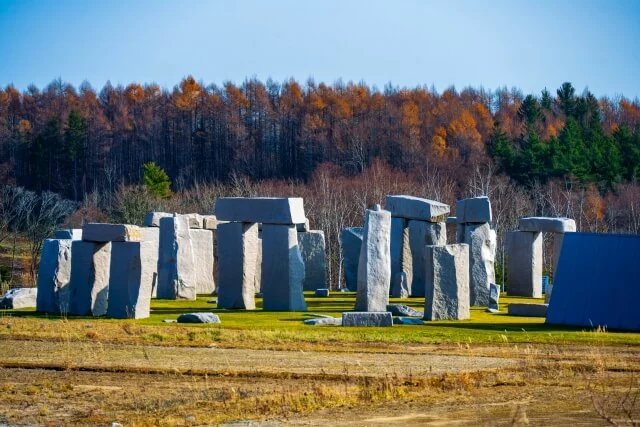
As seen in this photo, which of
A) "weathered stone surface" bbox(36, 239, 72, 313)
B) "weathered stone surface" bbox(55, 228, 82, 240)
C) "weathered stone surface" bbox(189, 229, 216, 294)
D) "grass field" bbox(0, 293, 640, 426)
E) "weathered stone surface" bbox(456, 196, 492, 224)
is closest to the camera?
"grass field" bbox(0, 293, 640, 426)

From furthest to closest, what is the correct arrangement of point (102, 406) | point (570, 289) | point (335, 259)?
point (335, 259) → point (570, 289) → point (102, 406)

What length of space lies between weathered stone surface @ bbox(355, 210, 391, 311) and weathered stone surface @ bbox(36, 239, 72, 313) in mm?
6870

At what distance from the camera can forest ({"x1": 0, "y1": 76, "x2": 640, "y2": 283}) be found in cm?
5934

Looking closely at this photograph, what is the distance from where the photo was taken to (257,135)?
80188 millimetres

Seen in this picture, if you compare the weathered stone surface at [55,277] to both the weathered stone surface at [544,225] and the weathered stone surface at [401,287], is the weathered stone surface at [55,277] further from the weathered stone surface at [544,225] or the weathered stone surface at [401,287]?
the weathered stone surface at [544,225]

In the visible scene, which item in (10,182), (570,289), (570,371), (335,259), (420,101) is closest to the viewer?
(570,371)

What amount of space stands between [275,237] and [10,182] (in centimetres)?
4819

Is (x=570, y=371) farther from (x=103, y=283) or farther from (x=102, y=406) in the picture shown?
(x=103, y=283)

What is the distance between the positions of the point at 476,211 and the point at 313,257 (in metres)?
6.35

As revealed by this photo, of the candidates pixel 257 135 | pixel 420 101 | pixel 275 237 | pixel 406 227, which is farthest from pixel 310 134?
pixel 275 237

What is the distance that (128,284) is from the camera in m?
25.4

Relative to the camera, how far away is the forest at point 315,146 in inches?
2336

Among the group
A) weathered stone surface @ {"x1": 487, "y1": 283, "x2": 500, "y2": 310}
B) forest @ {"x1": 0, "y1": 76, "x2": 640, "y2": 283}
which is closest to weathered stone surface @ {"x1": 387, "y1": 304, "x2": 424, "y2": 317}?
weathered stone surface @ {"x1": 487, "y1": 283, "x2": 500, "y2": 310}

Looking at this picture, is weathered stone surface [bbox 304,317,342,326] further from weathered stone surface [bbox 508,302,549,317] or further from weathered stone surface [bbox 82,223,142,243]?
weathered stone surface [bbox 508,302,549,317]
